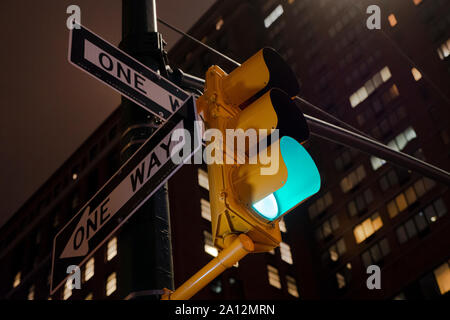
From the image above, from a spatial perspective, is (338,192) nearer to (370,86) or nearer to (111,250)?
(370,86)

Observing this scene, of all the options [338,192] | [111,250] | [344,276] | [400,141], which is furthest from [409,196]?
[111,250]

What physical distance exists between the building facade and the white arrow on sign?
3485cm

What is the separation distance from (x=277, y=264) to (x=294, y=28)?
37.4 m

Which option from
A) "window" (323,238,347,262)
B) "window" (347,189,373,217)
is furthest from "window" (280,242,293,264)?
"window" (347,189,373,217)

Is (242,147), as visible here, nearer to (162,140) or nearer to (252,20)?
(162,140)

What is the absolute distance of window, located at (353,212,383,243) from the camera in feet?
172

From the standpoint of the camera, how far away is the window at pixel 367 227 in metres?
52.3

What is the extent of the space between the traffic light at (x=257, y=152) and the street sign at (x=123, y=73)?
360mm

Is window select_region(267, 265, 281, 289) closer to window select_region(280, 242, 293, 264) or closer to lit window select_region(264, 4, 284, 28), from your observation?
window select_region(280, 242, 293, 264)

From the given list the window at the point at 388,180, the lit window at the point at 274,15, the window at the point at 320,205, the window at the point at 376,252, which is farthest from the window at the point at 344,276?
the lit window at the point at 274,15

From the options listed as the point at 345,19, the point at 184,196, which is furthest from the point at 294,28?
the point at 184,196

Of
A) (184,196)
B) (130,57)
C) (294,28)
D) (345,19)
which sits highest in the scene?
(294,28)

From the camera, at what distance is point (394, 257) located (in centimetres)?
4903

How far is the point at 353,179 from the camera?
5706cm
